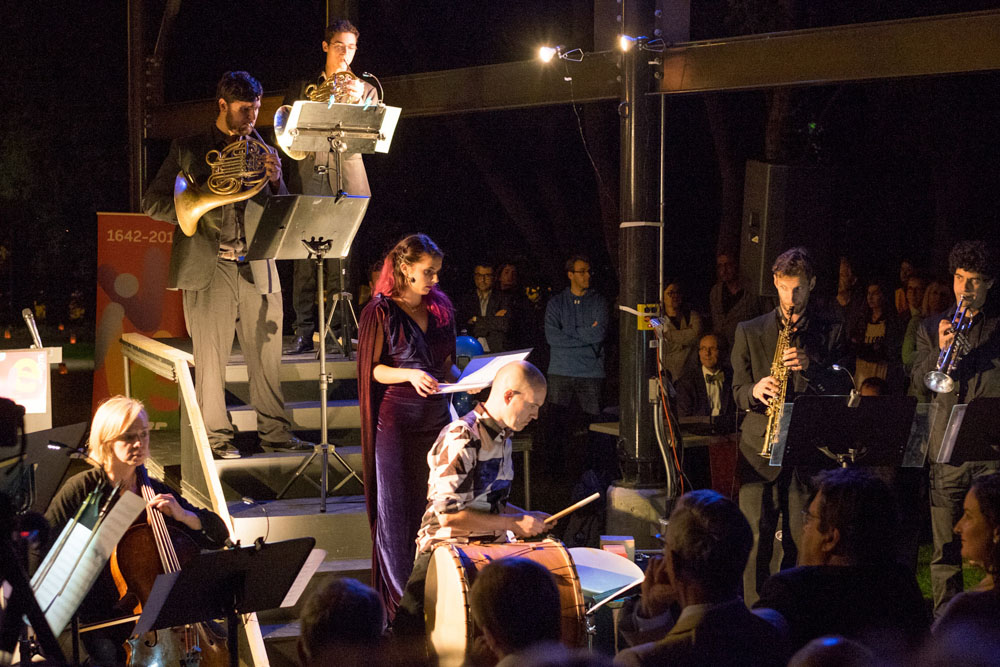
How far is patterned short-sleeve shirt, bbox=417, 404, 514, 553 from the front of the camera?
4379 mm

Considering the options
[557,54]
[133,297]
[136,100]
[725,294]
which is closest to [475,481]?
[557,54]

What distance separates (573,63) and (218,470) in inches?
141

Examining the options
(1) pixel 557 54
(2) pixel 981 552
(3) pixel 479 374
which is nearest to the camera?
(2) pixel 981 552

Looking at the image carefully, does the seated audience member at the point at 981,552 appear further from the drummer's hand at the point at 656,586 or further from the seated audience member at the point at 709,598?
the drummer's hand at the point at 656,586

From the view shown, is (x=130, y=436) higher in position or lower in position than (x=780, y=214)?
lower

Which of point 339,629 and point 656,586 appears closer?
point 339,629

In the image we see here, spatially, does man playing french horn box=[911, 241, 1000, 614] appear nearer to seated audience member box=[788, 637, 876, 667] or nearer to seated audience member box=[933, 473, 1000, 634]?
seated audience member box=[933, 473, 1000, 634]

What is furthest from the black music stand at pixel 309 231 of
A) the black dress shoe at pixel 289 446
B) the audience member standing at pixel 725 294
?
the audience member standing at pixel 725 294

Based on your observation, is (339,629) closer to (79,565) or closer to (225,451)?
(79,565)

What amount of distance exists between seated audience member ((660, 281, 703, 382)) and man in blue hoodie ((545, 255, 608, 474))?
53cm

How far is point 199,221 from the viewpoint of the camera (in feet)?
20.3

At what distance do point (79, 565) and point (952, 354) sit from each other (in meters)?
4.30

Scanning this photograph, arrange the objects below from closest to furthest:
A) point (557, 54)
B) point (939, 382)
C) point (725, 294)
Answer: point (939, 382)
point (557, 54)
point (725, 294)

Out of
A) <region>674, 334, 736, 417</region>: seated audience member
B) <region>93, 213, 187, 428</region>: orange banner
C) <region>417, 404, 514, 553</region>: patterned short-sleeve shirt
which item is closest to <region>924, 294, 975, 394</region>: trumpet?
<region>417, 404, 514, 553</region>: patterned short-sleeve shirt
